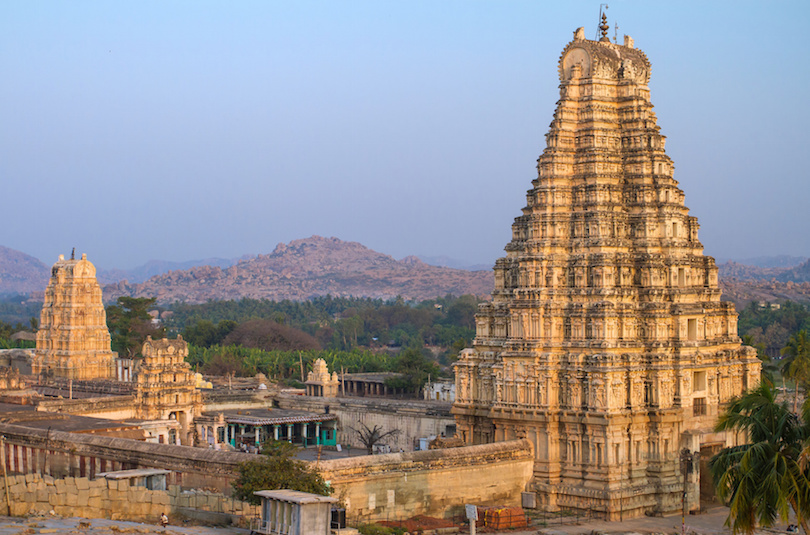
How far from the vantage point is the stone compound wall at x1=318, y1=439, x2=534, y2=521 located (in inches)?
1359

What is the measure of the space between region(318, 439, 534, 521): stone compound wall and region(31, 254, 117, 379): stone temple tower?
4130cm

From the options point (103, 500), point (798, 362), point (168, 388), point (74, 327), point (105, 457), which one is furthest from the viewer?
point (74, 327)

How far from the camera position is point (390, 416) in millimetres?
54344

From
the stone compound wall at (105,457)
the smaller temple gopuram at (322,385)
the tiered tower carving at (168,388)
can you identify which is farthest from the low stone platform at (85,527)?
the smaller temple gopuram at (322,385)

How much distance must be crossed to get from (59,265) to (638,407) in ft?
151

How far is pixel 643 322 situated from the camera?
40.3 m

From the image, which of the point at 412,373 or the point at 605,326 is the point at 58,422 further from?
the point at 412,373

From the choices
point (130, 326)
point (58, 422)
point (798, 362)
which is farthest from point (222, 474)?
point (130, 326)

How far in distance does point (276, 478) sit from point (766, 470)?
11894 mm

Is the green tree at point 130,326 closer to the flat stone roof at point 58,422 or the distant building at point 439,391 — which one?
the distant building at point 439,391

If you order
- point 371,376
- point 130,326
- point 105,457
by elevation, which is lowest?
point 105,457

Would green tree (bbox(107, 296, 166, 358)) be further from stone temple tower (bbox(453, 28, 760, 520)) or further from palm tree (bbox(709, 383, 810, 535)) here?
palm tree (bbox(709, 383, 810, 535))

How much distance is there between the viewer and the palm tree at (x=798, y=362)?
56844 millimetres

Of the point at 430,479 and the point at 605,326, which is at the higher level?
the point at 605,326
